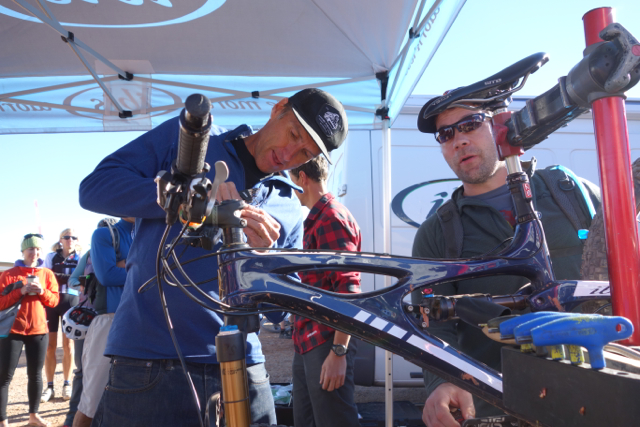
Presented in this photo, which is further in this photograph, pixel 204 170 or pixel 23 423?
pixel 23 423

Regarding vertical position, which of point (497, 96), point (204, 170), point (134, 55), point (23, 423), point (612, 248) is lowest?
point (23, 423)

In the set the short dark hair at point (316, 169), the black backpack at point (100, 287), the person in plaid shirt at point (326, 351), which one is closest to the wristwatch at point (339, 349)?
the person in plaid shirt at point (326, 351)

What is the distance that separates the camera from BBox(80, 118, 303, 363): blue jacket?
1.20m

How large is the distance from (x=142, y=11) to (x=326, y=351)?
2.44 meters

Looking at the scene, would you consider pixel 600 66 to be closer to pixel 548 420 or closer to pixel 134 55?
pixel 548 420

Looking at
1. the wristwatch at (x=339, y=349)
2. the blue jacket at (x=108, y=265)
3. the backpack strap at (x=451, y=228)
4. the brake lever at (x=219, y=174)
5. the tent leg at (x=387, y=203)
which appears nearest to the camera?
the brake lever at (x=219, y=174)

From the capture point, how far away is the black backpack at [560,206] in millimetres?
1375

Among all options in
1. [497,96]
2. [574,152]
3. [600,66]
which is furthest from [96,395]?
[574,152]

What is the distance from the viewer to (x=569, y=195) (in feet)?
4.64

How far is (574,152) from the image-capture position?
4422 millimetres

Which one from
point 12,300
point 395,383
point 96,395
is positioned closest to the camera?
point 96,395

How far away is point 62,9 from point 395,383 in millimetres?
4013

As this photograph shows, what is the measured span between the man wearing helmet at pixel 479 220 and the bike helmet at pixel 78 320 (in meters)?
3.14

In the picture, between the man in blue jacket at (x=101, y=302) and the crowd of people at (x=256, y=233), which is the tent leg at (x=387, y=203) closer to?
the crowd of people at (x=256, y=233)
